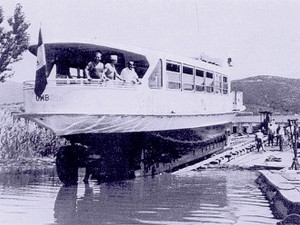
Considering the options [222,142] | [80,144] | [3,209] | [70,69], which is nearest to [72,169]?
[80,144]

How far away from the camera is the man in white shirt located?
15398mm

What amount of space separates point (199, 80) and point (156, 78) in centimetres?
351

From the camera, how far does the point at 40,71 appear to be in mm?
13922

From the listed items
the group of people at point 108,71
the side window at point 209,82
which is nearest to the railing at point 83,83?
the group of people at point 108,71

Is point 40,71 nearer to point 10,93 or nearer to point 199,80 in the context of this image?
point 199,80

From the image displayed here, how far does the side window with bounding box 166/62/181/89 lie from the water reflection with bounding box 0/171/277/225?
2885 mm

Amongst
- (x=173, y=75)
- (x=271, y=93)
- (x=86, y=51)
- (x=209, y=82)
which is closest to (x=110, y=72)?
(x=86, y=51)

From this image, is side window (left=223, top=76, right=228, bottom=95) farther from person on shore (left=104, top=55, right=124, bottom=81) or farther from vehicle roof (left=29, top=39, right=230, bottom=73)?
person on shore (left=104, top=55, right=124, bottom=81)

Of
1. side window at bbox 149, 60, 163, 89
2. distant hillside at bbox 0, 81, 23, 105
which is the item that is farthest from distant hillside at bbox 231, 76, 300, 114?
side window at bbox 149, 60, 163, 89

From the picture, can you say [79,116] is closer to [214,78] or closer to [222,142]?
[214,78]

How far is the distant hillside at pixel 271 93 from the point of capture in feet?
247

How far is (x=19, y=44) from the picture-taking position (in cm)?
2866

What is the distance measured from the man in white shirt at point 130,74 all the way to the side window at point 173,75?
1.60m

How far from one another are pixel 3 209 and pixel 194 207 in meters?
3.95
